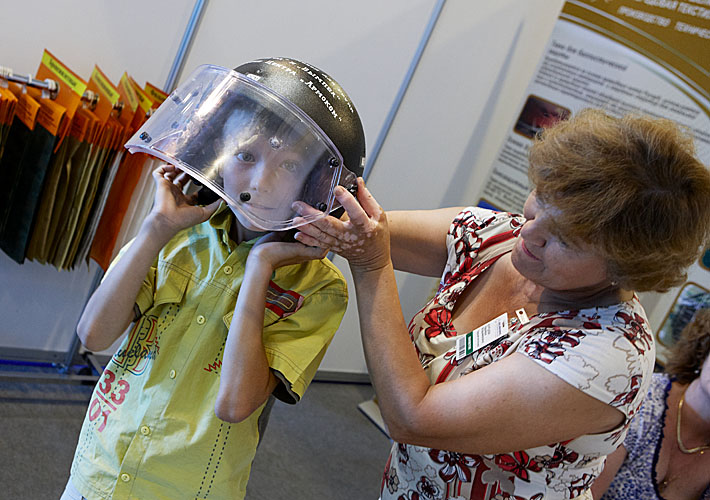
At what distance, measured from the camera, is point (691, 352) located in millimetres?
2047

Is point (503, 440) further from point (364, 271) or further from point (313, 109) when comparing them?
point (313, 109)

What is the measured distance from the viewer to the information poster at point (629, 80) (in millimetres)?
2723

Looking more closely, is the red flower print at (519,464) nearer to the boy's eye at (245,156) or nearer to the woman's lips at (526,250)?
the woman's lips at (526,250)

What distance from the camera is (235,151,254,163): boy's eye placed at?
1155 mm

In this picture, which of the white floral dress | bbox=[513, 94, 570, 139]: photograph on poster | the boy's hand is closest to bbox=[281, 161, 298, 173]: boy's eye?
the boy's hand

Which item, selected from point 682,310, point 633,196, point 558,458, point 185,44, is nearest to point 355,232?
point 633,196

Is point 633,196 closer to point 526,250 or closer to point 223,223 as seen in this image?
point 526,250

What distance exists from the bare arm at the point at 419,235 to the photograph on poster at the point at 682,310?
156 centimetres

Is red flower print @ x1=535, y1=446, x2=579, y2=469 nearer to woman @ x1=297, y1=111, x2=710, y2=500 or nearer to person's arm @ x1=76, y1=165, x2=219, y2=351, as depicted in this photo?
woman @ x1=297, y1=111, x2=710, y2=500

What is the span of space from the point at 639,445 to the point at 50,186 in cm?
213

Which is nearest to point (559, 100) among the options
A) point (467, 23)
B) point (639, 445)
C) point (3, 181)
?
point (467, 23)

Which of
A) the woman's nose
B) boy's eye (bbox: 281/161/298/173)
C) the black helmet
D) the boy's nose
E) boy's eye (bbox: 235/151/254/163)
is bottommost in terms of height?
the boy's nose

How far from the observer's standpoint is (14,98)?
2.18m

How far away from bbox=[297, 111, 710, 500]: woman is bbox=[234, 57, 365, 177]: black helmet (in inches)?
3.8
